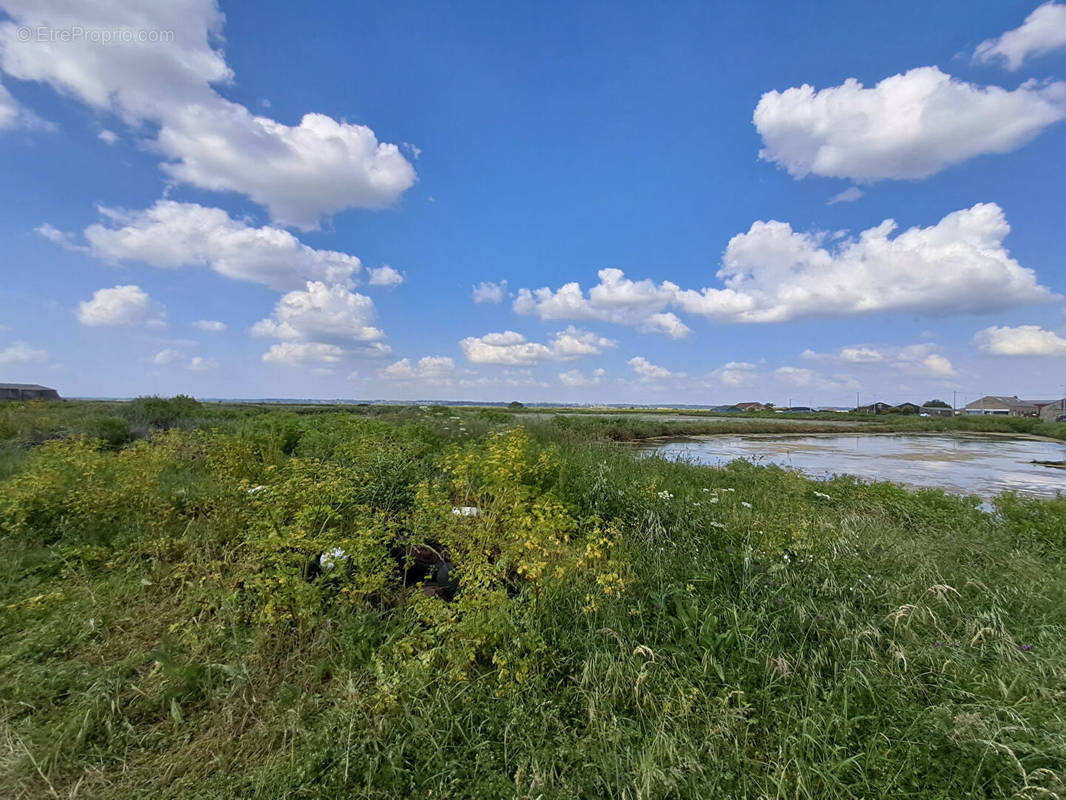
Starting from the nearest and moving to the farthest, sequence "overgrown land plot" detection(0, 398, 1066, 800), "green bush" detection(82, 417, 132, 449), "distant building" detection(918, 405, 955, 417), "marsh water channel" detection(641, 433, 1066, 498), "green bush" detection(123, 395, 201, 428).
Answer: "overgrown land plot" detection(0, 398, 1066, 800) < "green bush" detection(82, 417, 132, 449) < "marsh water channel" detection(641, 433, 1066, 498) < "green bush" detection(123, 395, 201, 428) < "distant building" detection(918, 405, 955, 417)

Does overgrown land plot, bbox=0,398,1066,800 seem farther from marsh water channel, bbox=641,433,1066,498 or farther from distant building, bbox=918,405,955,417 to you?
distant building, bbox=918,405,955,417

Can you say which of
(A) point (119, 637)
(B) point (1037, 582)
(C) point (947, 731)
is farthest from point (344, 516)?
(B) point (1037, 582)

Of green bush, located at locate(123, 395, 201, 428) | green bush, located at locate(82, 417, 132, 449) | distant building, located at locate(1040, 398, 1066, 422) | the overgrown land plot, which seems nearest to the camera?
the overgrown land plot

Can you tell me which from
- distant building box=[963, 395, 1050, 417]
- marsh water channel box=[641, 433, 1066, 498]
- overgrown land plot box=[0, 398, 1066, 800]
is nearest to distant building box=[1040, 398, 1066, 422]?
distant building box=[963, 395, 1050, 417]

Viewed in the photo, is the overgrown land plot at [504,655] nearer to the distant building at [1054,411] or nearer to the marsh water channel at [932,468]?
the marsh water channel at [932,468]

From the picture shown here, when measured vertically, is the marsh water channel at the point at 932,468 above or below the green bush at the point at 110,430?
below

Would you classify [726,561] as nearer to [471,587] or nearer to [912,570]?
[912,570]

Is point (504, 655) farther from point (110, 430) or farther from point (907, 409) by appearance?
point (907, 409)

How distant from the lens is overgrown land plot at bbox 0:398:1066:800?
1911 millimetres

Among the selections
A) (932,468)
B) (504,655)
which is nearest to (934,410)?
(932,468)

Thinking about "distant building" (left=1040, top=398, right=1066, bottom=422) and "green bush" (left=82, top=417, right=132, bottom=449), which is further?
"distant building" (left=1040, top=398, right=1066, bottom=422)

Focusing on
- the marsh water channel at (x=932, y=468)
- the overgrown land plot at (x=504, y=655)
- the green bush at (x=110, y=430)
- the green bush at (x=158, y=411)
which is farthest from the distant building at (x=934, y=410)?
the green bush at (x=110, y=430)

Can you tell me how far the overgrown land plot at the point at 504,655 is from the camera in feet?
6.27

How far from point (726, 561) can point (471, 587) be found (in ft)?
7.28
